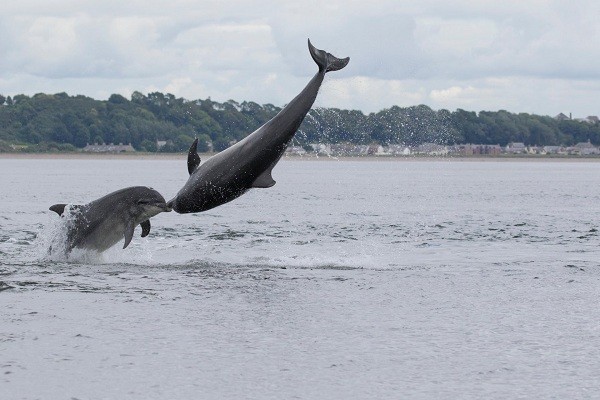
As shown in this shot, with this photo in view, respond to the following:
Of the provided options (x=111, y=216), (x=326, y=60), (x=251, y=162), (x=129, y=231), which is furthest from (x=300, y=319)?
(x=111, y=216)

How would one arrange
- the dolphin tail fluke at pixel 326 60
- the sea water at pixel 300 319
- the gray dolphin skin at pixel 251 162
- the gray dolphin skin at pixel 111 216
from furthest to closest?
the gray dolphin skin at pixel 111 216
the dolphin tail fluke at pixel 326 60
the gray dolphin skin at pixel 251 162
the sea water at pixel 300 319

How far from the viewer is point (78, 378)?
1292 centimetres

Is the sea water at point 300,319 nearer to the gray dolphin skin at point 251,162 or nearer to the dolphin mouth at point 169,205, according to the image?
the dolphin mouth at point 169,205

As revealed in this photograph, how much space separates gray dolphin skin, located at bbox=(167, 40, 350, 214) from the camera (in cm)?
1962

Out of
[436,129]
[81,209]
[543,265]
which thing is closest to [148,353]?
[81,209]

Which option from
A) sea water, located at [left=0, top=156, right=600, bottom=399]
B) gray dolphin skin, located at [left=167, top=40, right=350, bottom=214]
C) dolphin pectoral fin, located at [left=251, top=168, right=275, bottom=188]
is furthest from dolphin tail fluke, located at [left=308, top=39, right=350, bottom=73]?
sea water, located at [left=0, top=156, right=600, bottom=399]

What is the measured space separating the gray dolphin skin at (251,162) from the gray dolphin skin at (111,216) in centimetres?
187

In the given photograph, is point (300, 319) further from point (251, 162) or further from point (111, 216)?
point (111, 216)

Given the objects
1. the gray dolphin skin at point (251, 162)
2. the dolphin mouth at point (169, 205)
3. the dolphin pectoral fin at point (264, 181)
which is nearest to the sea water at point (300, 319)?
the dolphin mouth at point (169, 205)

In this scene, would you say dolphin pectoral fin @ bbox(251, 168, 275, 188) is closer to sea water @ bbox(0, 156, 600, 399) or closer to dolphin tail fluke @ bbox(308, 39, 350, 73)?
sea water @ bbox(0, 156, 600, 399)

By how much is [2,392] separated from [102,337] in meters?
3.08

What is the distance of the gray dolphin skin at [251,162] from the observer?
1962 centimetres

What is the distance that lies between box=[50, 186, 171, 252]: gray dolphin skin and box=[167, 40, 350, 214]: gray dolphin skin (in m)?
1.87

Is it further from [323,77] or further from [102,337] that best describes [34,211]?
[102,337]
